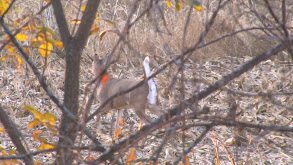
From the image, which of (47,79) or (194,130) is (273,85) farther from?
(47,79)

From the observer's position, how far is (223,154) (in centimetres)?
382

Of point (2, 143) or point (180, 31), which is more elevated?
point (180, 31)

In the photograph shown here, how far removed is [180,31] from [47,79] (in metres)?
2.44

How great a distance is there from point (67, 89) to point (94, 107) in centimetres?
330

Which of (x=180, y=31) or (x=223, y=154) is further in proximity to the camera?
(x=180, y=31)

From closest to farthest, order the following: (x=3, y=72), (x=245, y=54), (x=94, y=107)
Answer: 1. (x=94, y=107)
2. (x=3, y=72)
3. (x=245, y=54)

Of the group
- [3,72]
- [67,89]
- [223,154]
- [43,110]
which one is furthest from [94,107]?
[67,89]

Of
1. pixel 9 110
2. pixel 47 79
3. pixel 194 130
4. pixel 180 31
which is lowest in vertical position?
pixel 194 130

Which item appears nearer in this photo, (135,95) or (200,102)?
(135,95)

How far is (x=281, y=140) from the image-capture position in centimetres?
404

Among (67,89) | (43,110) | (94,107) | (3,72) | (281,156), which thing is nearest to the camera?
(67,89)

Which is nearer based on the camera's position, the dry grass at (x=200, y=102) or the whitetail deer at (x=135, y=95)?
the dry grass at (x=200, y=102)

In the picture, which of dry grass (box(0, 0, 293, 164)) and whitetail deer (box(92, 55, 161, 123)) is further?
whitetail deer (box(92, 55, 161, 123))

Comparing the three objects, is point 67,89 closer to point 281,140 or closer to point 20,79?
point 281,140
